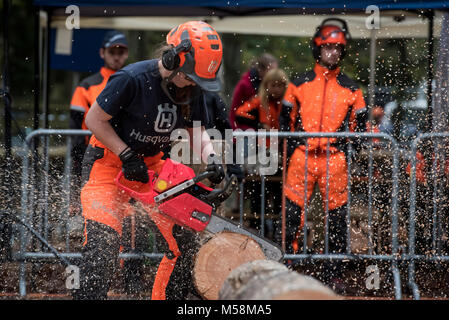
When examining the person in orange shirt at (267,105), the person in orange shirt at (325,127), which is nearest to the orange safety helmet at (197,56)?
the person in orange shirt at (325,127)

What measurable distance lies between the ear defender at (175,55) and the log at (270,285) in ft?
4.29

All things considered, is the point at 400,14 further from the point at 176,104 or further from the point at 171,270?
the point at 171,270

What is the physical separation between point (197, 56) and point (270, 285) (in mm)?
1546

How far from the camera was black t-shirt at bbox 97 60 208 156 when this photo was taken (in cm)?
398

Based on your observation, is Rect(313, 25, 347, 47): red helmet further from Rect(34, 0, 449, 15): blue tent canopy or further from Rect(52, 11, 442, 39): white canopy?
Rect(52, 11, 442, 39): white canopy

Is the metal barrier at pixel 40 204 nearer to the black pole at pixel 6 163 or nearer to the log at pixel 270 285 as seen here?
the black pole at pixel 6 163

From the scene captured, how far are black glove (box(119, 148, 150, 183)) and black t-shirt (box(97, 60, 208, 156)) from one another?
22cm

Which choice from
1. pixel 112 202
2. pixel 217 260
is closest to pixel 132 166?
pixel 112 202

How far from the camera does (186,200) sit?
3934 millimetres

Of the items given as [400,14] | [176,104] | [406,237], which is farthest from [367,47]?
[176,104]

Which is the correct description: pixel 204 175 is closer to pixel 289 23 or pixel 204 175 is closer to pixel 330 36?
pixel 330 36

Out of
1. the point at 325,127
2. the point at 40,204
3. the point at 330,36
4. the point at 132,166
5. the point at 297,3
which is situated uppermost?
the point at 297,3

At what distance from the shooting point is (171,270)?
14.0ft

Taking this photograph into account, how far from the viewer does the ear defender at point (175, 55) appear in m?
3.87
